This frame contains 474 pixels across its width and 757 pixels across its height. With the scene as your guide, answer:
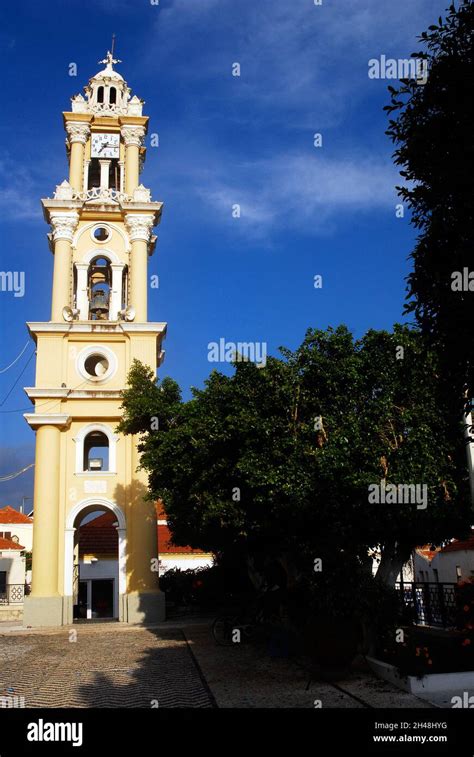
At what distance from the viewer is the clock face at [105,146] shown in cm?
3706

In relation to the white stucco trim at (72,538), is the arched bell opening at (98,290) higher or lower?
higher

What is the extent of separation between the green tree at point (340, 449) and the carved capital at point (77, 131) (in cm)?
2402

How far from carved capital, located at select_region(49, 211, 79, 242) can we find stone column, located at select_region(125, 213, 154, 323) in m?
2.53

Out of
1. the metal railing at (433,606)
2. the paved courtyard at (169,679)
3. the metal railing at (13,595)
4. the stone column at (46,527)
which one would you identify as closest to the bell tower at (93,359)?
the stone column at (46,527)

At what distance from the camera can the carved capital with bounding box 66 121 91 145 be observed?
120 ft

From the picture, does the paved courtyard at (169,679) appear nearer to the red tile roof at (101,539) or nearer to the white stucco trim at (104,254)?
the red tile roof at (101,539)

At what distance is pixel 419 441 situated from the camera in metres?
14.7

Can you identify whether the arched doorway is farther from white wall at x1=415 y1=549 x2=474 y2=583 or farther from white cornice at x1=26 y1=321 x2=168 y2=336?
white wall at x1=415 y1=549 x2=474 y2=583

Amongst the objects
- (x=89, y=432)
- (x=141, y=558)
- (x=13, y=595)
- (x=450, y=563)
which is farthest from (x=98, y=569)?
(x=450, y=563)

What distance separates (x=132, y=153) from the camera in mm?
36656

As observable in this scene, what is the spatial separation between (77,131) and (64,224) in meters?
5.67

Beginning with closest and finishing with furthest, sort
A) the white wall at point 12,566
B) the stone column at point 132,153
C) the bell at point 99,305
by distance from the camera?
the bell at point 99,305, the stone column at point 132,153, the white wall at point 12,566
